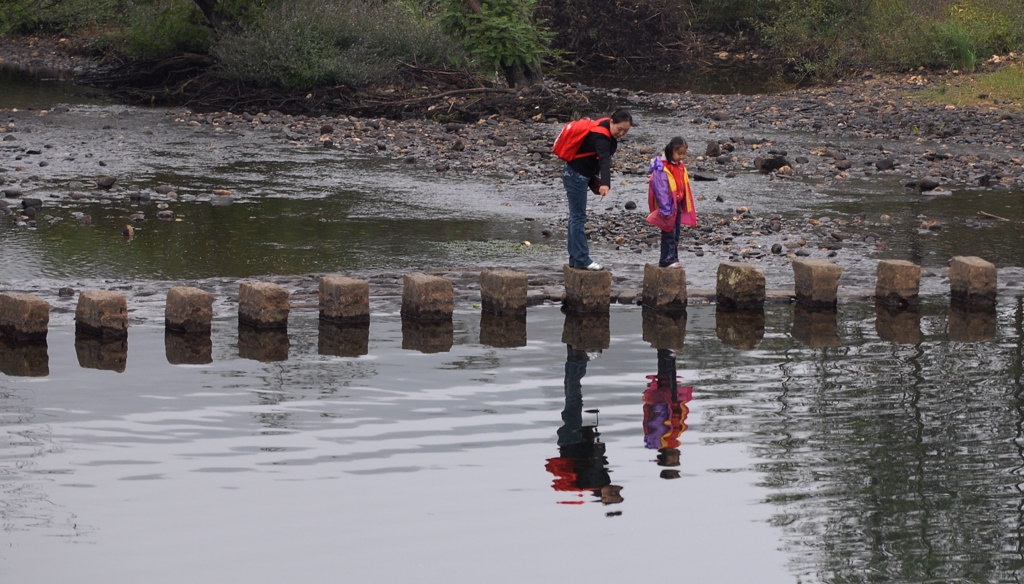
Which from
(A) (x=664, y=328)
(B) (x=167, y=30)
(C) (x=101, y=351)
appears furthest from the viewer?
(B) (x=167, y=30)

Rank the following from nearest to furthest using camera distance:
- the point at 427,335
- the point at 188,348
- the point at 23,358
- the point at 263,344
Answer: the point at 23,358 → the point at 188,348 → the point at 263,344 → the point at 427,335

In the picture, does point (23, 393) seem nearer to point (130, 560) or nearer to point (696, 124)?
point (130, 560)

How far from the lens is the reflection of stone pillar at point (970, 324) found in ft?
37.2

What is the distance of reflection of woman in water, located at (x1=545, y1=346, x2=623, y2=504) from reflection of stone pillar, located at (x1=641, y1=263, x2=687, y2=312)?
2578 millimetres

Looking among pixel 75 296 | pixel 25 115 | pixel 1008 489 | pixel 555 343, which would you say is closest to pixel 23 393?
pixel 75 296

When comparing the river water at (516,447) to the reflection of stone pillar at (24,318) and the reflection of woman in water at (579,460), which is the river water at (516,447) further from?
the reflection of stone pillar at (24,318)

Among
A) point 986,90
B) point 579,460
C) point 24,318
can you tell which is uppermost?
point 986,90

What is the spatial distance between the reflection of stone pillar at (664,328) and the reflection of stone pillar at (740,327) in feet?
1.04

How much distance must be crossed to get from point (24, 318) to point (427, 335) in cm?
311

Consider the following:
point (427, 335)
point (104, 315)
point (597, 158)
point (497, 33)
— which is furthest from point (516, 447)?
point (497, 33)

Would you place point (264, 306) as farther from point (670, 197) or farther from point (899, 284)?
point (899, 284)

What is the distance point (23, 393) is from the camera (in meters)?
9.41

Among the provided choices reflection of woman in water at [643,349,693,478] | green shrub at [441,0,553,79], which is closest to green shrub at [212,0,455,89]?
green shrub at [441,0,553,79]

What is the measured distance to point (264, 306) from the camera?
10984 millimetres
